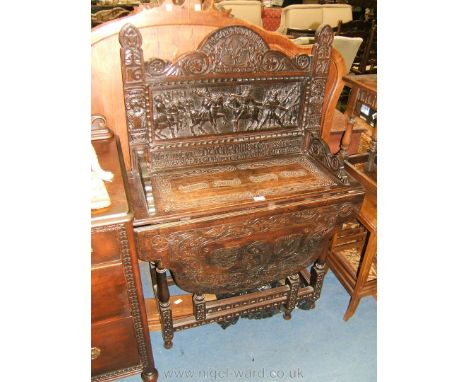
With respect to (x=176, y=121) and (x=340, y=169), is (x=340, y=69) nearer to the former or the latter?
(x=340, y=169)

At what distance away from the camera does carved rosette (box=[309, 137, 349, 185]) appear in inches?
66.0

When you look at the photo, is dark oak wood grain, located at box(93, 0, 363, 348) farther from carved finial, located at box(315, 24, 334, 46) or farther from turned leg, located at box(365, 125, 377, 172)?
turned leg, located at box(365, 125, 377, 172)

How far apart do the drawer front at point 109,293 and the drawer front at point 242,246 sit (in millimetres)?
134

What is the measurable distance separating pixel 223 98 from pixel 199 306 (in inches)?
44.1

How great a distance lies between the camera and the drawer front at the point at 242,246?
140 centimetres

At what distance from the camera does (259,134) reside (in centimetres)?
184

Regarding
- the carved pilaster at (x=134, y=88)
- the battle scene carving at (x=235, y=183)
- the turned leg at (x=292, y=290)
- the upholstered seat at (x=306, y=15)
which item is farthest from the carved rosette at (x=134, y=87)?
the upholstered seat at (x=306, y=15)

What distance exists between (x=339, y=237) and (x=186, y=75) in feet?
5.08

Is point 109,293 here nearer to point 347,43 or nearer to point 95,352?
point 95,352

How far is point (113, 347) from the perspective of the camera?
1514mm

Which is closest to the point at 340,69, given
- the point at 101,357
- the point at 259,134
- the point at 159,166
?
the point at 259,134

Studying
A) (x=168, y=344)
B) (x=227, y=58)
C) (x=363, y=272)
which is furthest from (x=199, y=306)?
(x=227, y=58)

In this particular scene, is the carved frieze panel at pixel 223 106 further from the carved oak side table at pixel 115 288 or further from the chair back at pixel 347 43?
the chair back at pixel 347 43

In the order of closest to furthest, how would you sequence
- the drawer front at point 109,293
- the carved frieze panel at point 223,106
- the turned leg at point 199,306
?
the drawer front at point 109,293 < the carved frieze panel at point 223,106 < the turned leg at point 199,306
